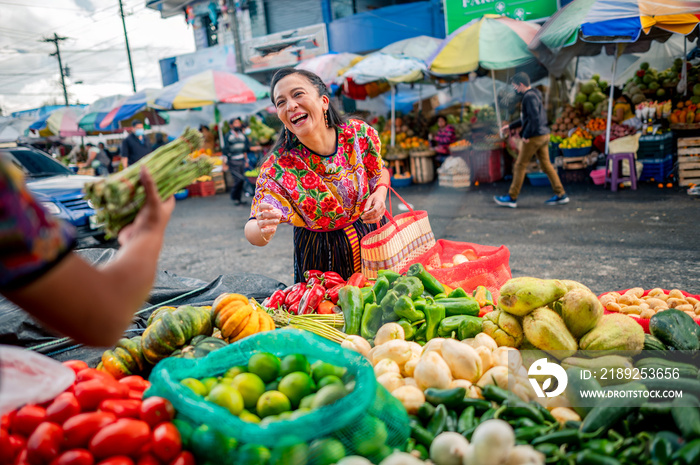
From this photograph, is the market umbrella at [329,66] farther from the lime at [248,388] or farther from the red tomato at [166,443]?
the red tomato at [166,443]

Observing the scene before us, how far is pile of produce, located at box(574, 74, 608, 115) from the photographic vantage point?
1195 cm

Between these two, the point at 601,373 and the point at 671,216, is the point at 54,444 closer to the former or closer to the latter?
the point at 601,373

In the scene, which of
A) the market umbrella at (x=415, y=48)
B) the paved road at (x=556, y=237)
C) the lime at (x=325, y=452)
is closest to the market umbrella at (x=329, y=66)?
the market umbrella at (x=415, y=48)

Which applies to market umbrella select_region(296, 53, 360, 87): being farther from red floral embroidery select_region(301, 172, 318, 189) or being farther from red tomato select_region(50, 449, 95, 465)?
red tomato select_region(50, 449, 95, 465)

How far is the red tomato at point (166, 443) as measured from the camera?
140 centimetres

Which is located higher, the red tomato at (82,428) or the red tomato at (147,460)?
the red tomato at (82,428)

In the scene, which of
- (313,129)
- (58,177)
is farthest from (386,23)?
(313,129)

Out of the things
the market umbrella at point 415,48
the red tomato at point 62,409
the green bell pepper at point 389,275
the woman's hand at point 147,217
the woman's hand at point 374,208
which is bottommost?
the green bell pepper at point 389,275

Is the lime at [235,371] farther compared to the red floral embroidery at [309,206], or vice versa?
the red floral embroidery at [309,206]

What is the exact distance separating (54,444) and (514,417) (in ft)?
4.86

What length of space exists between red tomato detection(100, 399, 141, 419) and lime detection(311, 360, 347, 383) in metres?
0.60

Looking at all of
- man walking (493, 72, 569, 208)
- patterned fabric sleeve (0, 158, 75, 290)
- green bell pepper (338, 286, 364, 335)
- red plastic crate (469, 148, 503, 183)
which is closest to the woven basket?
green bell pepper (338, 286, 364, 335)

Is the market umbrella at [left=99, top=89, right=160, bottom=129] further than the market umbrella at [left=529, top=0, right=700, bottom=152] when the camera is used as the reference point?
Yes

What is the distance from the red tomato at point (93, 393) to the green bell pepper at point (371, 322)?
1.18 meters
